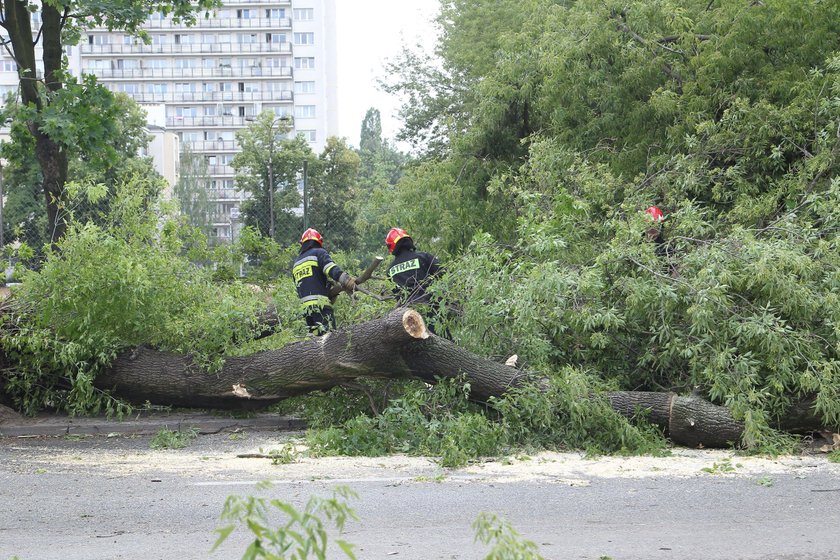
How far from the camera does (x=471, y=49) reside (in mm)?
26141

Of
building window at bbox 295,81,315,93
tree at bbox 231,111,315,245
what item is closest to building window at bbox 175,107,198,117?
building window at bbox 295,81,315,93

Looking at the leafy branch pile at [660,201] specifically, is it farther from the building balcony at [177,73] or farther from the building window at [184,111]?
the building window at [184,111]

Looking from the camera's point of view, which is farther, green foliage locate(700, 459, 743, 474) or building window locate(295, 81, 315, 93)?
building window locate(295, 81, 315, 93)

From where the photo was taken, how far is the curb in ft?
29.4

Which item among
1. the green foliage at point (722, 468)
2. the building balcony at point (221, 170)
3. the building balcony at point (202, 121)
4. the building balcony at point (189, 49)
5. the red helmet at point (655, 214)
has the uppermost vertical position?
the building balcony at point (189, 49)

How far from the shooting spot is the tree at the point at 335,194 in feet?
72.7

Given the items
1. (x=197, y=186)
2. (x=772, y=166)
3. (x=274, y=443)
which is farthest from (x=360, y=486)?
(x=197, y=186)

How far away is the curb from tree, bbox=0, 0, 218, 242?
11.7ft

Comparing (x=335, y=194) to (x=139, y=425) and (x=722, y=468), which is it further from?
(x=722, y=468)

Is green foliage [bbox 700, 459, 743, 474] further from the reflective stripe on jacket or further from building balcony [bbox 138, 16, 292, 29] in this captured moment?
building balcony [bbox 138, 16, 292, 29]

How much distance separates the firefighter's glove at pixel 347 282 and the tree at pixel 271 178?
11.2 feet

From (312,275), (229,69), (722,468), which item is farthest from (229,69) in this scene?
(722,468)

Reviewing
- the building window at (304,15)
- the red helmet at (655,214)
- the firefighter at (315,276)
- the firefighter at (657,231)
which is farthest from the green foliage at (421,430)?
the building window at (304,15)

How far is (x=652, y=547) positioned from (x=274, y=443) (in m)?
4.31
